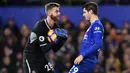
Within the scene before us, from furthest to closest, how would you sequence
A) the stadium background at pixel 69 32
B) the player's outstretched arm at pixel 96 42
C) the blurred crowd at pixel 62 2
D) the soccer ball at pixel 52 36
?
1. the blurred crowd at pixel 62 2
2. the stadium background at pixel 69 32
3. the player's outstretched arm at pixel 96 42
4. the soccer ball at pixel 52 36

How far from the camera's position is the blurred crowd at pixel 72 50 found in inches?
591

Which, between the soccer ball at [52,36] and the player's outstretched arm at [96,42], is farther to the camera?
the player's outstretched arm at [96,42]

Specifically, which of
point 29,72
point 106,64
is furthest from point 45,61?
point 106,64

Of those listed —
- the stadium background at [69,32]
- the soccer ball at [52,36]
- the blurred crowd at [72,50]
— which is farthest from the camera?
the stadium background at [69,32]

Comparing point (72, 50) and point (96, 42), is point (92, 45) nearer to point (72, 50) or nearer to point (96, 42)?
point (96, 42)

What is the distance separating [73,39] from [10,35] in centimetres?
181

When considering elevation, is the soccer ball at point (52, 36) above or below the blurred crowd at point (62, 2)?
above

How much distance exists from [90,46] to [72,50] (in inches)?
224

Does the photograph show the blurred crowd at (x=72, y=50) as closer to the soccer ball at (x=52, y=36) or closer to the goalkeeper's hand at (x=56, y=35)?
the goalkeeper's hand at (x=56, y=35)

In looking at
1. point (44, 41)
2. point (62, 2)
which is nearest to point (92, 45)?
point (44, 41)

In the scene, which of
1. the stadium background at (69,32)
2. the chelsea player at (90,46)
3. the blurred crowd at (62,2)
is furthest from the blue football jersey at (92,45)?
the blurred crowd at (62,2)

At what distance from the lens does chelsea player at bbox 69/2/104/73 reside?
31.7 ft

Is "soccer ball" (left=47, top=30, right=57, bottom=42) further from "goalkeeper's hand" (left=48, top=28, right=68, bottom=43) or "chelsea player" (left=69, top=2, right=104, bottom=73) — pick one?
"chelsea player" (left=69, top=2, right=104, bottom=73)

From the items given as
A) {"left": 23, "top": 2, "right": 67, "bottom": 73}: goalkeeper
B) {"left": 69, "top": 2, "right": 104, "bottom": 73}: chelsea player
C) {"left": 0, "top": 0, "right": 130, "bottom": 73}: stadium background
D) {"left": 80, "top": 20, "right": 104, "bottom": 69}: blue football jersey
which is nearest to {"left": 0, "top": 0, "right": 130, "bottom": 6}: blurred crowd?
{"left": 0, "top": 0, "right": 130, "bottom": 73}: stadium background
